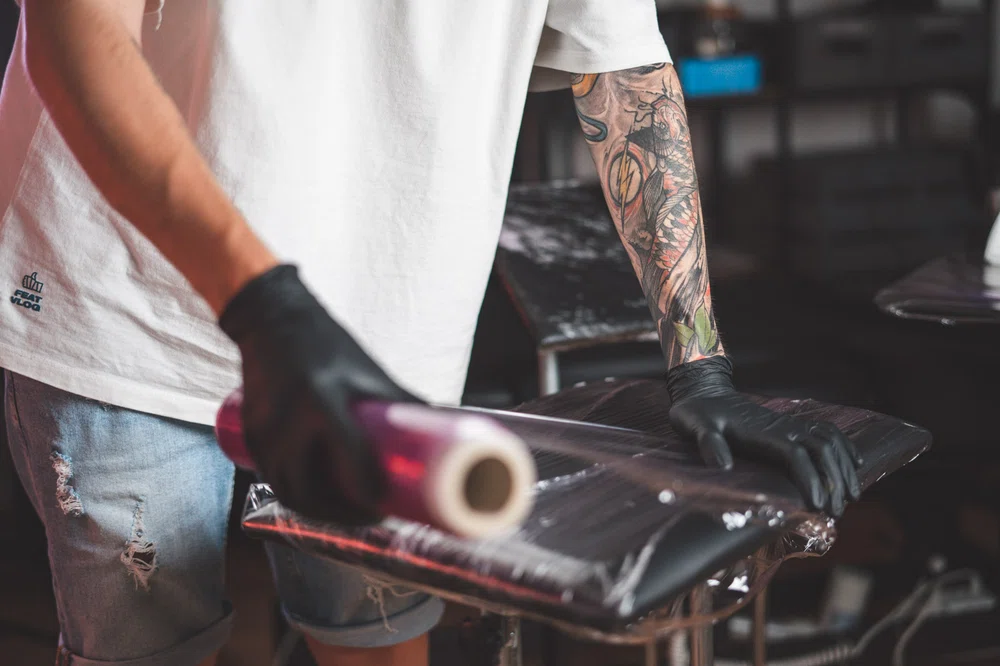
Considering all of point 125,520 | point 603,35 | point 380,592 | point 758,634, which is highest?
point 603,35

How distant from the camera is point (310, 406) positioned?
1.44 ft

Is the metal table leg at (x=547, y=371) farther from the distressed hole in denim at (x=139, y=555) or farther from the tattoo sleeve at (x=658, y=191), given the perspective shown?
the distressed hole in denim at (x=139, y=555)

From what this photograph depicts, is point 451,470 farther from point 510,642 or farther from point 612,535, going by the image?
point 510,642

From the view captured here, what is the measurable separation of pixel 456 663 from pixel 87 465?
1.10 meters

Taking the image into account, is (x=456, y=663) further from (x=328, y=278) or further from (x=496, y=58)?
(x=496, y=58)

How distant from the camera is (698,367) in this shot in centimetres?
86

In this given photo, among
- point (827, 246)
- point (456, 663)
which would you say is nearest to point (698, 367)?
point (456, 663)

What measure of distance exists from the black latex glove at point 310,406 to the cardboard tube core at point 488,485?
4cm

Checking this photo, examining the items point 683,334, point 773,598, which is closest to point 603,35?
point 683,334

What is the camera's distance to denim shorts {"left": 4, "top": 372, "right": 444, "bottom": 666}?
851mm

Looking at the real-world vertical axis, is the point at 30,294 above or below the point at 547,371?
above

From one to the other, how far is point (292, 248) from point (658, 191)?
0.35m

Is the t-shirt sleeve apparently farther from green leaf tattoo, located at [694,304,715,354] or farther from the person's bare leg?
the person's bare leg

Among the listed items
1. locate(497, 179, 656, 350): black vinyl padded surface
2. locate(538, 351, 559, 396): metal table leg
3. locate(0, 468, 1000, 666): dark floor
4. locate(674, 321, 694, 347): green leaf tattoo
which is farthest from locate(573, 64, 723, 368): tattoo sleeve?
locate(0, 468, 1000, 666): dark floor
